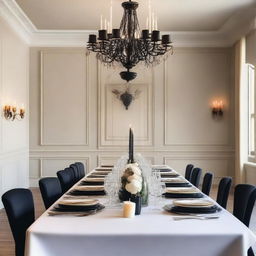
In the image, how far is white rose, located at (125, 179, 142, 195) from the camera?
2.49 metres

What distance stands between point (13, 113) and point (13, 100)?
11.7 inches

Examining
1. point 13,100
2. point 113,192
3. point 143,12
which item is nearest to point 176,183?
point 113,192

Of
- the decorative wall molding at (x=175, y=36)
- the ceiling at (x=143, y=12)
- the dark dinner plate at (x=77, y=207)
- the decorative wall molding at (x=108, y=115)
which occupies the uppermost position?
the ceiling at (x=143, y=12)

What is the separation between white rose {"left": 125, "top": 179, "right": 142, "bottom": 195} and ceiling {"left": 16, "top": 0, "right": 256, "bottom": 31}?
14.6 feet

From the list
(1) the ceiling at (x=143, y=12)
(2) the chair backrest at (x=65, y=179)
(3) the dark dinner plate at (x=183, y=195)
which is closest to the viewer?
(3) the dark dinner plate at (x=183, y=195)

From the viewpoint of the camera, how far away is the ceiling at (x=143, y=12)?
645 cm

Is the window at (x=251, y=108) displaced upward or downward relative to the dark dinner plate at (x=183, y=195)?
upward

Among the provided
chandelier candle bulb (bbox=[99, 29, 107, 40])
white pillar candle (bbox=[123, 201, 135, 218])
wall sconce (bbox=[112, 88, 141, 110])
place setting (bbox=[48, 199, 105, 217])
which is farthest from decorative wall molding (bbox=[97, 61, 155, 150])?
white pillar candle (bbox=[123, 201, 135, 218])

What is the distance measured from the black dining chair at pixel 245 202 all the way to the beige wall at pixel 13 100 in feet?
14.2

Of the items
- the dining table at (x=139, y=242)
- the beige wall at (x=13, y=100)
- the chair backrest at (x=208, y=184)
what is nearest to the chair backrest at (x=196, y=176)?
the chair backrest at (x=208, y=184)

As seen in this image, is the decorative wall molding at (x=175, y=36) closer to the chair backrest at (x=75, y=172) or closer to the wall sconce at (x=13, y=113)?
the wall sconce at (x=13, y=113)

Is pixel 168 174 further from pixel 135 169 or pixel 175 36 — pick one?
pixel 175 36

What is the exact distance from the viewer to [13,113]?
23.1ft

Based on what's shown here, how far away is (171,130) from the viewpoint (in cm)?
859
